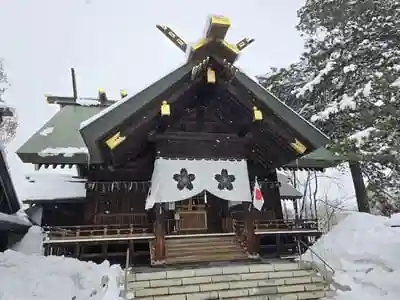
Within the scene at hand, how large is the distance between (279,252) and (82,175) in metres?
7.51

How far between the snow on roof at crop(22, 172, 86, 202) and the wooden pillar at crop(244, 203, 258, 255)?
5221mm

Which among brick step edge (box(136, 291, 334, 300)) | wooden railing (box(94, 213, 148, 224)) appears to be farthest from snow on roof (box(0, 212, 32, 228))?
brick step edge (box(136, 291, 334, 300))

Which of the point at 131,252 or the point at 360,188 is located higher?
the point at 360,188

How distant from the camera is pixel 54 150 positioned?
10.1 m

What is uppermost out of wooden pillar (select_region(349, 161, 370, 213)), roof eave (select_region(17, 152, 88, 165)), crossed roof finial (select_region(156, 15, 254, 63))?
crossed roof finial (select_region(156, 15, 254, 63))

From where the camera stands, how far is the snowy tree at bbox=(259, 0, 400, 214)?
33.0 ft

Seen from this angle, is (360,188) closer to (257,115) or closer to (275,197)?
(275,197)

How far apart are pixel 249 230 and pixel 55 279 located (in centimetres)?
510

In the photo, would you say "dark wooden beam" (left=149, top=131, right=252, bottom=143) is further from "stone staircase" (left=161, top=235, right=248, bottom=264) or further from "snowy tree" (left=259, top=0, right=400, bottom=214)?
"snowy tree" (left=259, top=0, right=400, bottom=214)

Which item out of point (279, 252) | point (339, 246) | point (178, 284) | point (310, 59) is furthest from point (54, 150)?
point (310, 59)

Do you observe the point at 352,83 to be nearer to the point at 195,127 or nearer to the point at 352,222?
the point at 352,222

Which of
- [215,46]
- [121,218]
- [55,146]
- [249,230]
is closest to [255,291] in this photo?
[249,230]

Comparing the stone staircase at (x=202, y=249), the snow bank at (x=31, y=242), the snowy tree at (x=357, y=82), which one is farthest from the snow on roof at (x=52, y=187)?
the snowy tree at (x=357, y=82)

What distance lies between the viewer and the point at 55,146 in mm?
10367
